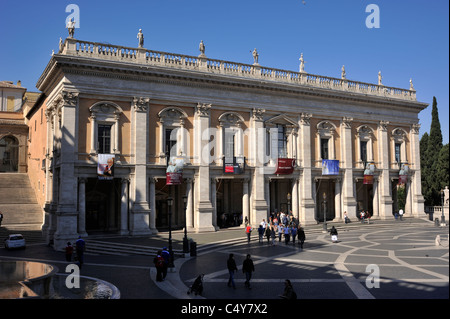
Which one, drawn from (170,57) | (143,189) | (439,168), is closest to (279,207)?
(143,189)

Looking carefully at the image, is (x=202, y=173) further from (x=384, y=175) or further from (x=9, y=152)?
(x=9, y=152)

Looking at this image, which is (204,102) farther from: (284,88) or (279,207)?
(279,207)

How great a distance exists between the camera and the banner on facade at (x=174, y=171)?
29.8 m

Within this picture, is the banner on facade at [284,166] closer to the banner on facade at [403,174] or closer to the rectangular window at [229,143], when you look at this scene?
the rectangular window at [229,143]

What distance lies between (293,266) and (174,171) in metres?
14.0

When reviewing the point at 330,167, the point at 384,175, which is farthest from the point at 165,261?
the point at 384,175

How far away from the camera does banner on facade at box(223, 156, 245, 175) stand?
106 feet

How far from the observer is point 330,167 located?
37375 millimetres

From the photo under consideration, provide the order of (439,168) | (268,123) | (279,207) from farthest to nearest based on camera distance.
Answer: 1. (439,168)
2. (279,207)
3. (268,123)

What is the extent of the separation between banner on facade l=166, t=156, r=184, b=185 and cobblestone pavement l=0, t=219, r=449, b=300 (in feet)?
14.0

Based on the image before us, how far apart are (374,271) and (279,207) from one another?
73.5 ft

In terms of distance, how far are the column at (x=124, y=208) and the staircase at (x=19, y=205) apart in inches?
336

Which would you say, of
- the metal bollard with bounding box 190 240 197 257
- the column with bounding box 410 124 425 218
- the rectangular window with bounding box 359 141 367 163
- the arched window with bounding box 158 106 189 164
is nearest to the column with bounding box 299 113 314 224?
the rectangular window with bounding box 359 141 367 163

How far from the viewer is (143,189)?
29.4 meters
